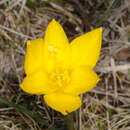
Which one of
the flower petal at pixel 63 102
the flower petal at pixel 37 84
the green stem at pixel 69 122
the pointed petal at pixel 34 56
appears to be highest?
the pointed petal at pixel 34 56

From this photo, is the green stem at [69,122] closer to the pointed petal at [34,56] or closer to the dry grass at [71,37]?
the dry grass at [71,37]

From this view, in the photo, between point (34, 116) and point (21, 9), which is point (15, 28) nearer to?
point (21, 9)

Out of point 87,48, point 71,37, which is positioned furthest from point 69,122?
point 71,37

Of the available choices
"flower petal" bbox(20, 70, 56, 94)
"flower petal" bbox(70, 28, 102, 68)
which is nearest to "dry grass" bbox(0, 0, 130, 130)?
"flower petal" bbox(20, 70, 56, 94)

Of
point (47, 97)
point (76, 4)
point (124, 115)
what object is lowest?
point (124, 115)

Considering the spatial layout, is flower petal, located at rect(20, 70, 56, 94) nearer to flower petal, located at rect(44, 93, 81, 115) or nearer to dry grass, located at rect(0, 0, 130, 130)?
flower petal, located at rect(44, 93, 81, 115)

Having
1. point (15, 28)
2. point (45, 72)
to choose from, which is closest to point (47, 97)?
point (45, 72)

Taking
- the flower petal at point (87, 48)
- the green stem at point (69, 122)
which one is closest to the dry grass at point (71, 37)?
the green stem at point (69, 122)
